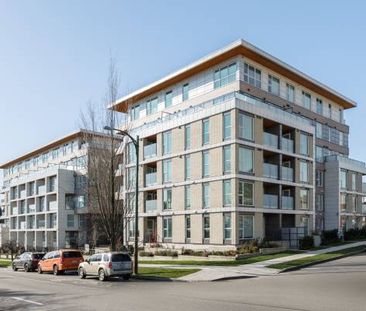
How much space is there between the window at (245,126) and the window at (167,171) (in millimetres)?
8315

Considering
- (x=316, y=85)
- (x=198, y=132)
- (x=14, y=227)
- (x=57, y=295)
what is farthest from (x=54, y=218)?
(x=57, y=295)

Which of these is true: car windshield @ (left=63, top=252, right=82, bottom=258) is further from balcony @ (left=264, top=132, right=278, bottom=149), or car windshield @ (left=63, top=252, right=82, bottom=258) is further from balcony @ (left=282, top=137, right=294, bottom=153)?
balcony @ (left=282, top=137, right=294, bottom=153)

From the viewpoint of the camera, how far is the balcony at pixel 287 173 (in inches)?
1668

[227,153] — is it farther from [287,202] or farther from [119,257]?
[119,257]

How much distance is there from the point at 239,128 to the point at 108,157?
11510 millimetres

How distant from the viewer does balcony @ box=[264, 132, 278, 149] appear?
40.8m

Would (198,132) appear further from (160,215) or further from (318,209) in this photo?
(318,209)

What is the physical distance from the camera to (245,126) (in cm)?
3859

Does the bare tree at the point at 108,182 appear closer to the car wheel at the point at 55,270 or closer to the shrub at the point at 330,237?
the car wheel at the point at 55,270

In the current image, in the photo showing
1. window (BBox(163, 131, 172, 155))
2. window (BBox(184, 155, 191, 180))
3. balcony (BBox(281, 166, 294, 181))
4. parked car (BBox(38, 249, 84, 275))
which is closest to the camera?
parked car (BBox(38, 249, 84, 275))

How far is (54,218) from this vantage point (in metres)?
67.4

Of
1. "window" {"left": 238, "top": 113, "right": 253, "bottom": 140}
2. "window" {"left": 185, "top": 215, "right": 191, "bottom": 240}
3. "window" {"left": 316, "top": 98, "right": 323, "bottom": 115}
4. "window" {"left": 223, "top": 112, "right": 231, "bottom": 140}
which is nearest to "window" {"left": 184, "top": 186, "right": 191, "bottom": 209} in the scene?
"window" {"left": 185, "top": 215, "right": 191, "bottom": 240}

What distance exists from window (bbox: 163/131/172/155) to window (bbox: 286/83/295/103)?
13603 millimetres

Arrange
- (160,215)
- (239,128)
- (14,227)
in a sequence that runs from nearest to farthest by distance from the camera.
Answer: (239,128) → (160,215) → (14,227)
